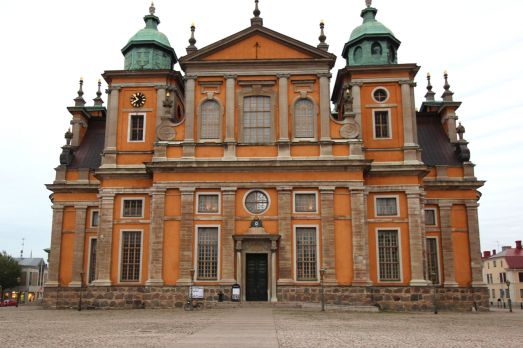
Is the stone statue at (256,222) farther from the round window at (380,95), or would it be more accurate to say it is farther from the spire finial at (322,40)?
the spire finial at (322,40)

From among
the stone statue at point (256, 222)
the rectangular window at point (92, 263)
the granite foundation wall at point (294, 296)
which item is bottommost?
the granite foundation wall at point (294, 296)

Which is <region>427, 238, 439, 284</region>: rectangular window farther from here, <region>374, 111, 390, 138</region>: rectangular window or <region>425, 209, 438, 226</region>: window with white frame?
<region>374, 111, 390, 138</region>: rectangular window

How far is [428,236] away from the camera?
3694 centimetres

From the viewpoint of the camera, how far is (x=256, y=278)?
31.8 metres

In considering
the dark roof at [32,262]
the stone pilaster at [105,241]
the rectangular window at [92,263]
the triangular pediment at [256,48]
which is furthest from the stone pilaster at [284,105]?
the dark roof at [32,262]

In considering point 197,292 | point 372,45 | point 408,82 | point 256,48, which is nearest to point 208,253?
point 197,292

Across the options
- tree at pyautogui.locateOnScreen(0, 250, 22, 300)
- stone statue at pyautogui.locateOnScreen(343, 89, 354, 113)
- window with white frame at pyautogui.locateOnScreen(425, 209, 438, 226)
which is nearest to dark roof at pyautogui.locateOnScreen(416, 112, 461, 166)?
window with white frame at pyautogui.locateOnScreen(425, 209, 438, 226)

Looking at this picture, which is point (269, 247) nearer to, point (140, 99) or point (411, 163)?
point (411, 163)

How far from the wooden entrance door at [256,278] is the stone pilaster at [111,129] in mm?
11164

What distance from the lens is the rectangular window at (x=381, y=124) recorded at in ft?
115

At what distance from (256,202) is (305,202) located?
9.95ft

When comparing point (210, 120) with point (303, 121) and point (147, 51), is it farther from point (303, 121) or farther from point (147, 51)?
point (147, 51)

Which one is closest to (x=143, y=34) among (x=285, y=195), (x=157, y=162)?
(x=157, y=162)

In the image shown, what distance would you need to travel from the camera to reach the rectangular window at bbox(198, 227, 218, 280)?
104 feet
